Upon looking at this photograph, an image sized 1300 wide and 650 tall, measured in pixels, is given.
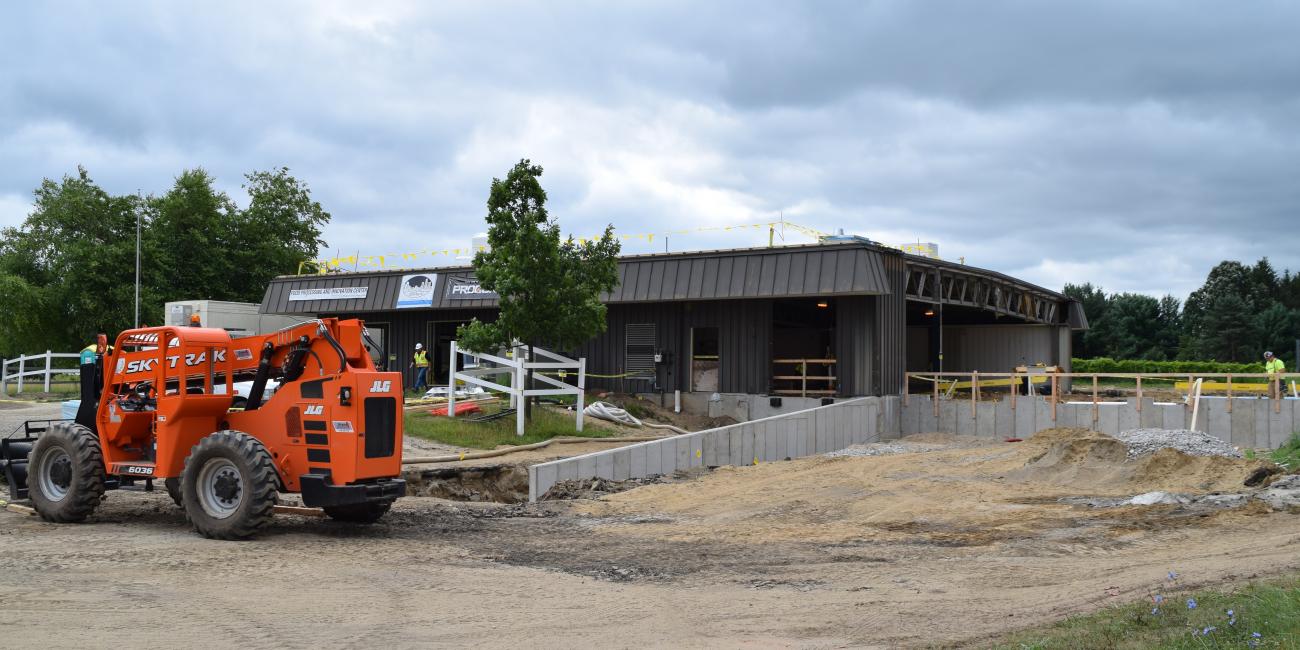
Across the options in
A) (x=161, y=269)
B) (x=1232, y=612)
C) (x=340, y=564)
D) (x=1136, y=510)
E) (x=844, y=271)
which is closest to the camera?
(x=1232, y=612)

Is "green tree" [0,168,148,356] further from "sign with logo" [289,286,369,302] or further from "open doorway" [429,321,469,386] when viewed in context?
"open doorway" [429,321,469,386]

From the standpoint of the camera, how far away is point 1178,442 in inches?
751

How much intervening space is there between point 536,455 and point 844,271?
967 centimetres

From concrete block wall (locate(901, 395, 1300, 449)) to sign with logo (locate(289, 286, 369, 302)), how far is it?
60.3 ft

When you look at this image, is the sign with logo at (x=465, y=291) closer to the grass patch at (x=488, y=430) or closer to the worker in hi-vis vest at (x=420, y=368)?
the worker in hi-vis vest at (x=420, y=368)

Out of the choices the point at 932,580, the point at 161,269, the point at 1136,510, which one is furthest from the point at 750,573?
the point at 161,269

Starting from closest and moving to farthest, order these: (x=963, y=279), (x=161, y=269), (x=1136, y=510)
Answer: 1. (x=1136, y=510)
2. (x=963, y=279)
3. (x=161, y=269)

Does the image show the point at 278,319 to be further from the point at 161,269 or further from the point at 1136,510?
the point at 1136,510

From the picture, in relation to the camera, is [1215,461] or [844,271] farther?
[844,271]

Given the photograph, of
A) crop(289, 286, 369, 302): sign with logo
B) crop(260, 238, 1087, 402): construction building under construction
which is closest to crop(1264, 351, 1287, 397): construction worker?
crop(260, 238, 1087, 402): construction building under construction

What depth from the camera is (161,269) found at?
4559cm

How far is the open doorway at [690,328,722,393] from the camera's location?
2878 centimetres

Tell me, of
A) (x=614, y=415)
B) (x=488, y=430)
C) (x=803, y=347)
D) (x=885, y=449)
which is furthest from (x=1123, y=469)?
(x=803, y=347)

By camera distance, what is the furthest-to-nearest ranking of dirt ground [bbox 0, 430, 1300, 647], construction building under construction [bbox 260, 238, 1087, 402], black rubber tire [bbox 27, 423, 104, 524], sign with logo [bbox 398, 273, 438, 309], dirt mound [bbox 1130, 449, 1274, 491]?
sign with logo [bbox 398, 273, 438, 309], construction building under construction [bbox 260, 238, 1087, 402], dirt mound [bbox 1130, 449, 1274, 491], black rubber tire [bbox 27, 423, 104, 524], dirt ground [bbox 0, 430, 1300, 647]
